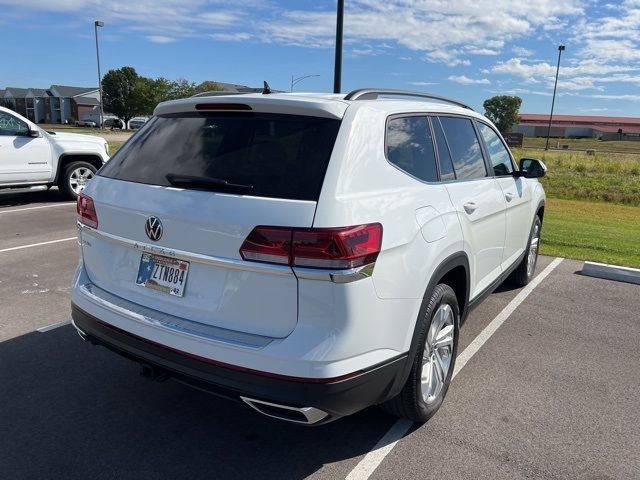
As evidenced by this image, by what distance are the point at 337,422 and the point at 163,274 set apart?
141 centimetres

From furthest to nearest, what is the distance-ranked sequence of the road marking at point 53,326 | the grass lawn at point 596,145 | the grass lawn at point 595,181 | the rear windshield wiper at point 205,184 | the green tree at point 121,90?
the green tree at point 121,90 < the grass lawn at point 596,145 < the grass lawn at point 595,181 < the road marking at point 53,326 < the rear windshield wiper at point 205,184

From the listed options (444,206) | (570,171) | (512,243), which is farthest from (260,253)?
(570,171)

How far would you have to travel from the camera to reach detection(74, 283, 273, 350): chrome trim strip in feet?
8.06

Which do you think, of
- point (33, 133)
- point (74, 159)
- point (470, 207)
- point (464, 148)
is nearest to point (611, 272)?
point (464, 148)

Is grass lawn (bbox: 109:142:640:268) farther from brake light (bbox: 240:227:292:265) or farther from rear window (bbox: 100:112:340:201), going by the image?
brake light (bbox: 240:227:292:265)

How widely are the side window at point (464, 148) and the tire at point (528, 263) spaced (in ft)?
6.17

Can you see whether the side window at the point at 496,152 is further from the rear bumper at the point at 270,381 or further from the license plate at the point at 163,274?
the license plate at the point at 163,274

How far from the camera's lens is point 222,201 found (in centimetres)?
254

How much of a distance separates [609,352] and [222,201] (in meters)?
3.57

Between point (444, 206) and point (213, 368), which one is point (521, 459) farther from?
point (213, 368)

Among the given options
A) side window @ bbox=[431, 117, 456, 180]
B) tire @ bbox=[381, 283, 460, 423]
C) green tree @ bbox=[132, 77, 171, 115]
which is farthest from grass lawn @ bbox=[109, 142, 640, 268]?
green tree @ bbox=[132, 77, 171, 115]

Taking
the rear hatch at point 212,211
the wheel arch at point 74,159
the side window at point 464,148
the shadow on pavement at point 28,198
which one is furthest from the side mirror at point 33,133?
the side window at point 464,148

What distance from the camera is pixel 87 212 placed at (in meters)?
3.14

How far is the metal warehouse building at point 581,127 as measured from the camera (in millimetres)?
125562
